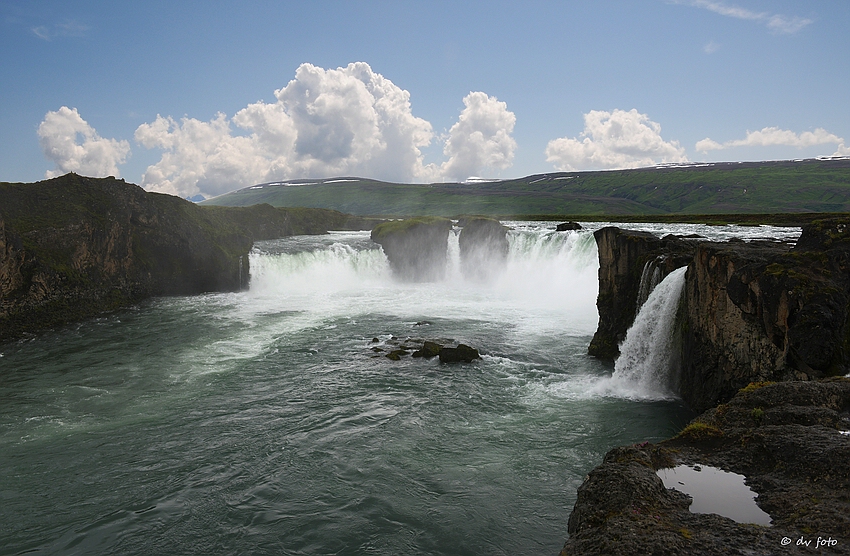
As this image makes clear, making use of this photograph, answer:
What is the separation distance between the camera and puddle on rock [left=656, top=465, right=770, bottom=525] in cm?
737

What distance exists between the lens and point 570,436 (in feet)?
56.1

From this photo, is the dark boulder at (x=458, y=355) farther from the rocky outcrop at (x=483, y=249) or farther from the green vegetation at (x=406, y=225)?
the green vegetation at (x=406, y=225)

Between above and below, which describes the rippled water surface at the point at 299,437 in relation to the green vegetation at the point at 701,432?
below

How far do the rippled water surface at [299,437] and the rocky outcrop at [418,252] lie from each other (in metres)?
27.1

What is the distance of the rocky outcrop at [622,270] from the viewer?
2411cm

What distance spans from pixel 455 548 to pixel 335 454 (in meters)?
5.89

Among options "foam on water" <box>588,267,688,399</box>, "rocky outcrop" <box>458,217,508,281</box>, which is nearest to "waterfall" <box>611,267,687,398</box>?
"foam on water" <box>588,267,688,399</box>

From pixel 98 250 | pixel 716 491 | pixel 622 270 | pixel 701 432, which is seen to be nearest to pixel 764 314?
pixel 701 432

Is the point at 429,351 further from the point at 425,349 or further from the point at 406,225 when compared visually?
the point at 406,225

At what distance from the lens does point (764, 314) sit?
50.4ft

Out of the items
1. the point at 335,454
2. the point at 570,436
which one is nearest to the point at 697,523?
the point at 570,436

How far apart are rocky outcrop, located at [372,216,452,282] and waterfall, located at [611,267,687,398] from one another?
4086 centimetres

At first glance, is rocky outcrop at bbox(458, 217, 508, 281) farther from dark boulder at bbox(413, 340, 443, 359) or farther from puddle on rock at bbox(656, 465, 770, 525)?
puddle on rock at bbox(656, 465, 770, 525)

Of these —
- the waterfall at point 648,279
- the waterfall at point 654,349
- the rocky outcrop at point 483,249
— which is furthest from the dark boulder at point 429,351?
the rocky outcrop at point 483,249
